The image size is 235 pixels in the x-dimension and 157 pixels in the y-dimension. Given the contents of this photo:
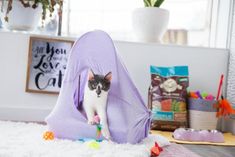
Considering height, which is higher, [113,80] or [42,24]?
[42,24]

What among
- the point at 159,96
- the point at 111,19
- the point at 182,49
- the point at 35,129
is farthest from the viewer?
the point at 111,19

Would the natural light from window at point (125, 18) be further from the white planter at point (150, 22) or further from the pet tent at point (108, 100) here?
the pet tent at point (108, 100)

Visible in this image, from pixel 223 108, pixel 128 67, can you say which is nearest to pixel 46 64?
pixel 128 67

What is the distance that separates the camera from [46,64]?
1504 mm

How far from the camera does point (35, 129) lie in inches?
46.8

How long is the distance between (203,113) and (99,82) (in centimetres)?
61

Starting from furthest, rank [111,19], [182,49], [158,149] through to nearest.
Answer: [111,19] → [182,49] → [158,149]

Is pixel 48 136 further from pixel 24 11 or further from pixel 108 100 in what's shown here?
pixel 24 11

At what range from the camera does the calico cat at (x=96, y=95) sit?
41.5 inches

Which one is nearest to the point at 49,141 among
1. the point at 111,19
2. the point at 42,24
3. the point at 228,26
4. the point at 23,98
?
the point at 23,98

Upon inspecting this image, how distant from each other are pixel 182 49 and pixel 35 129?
2.73ft

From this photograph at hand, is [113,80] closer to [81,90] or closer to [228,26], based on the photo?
[81,90]

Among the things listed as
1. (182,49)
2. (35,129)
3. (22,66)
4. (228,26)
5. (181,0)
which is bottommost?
(35,129)

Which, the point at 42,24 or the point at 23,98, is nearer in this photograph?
the point at 23,98
